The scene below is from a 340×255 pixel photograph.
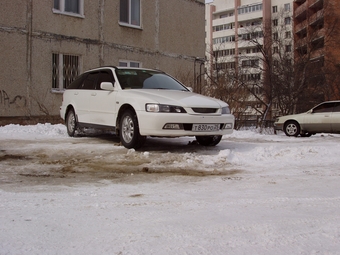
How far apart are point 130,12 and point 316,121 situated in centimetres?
937

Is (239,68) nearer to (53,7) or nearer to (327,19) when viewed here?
(53,7)

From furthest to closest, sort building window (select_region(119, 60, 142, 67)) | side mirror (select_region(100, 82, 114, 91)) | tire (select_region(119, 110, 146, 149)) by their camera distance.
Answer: building window (select_region(119, 60, 142, 67)), side mirror (select_region(100, 82, 114, 91)), tire (select_region(119, 110, 146, 149))

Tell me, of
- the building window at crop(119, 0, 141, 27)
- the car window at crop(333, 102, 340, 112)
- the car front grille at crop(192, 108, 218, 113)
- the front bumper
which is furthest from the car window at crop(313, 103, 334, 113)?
the front bumper

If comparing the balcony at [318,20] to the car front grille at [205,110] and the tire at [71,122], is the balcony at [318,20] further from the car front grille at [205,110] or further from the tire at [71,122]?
the car front grille at [205,110]

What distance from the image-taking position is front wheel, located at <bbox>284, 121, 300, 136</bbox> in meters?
14.8

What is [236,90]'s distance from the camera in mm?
15266

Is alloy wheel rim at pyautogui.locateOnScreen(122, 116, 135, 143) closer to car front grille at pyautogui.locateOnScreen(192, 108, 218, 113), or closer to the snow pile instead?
car front grille at pyautogui.locateOnScreen(192, 108, 218, 113)

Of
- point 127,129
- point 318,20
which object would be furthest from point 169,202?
point 318,20

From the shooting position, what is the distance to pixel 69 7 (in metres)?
15.3

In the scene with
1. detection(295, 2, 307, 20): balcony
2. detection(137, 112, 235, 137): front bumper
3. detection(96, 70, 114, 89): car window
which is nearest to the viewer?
detection(137, 112, 235, 137): front bumper

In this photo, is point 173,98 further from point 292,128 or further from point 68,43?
point 68,43

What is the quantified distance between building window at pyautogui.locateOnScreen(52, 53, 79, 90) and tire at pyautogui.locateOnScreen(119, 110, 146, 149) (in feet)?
26.6

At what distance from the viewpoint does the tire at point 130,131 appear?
6.93 m

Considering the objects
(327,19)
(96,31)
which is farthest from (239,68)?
(327,19)
